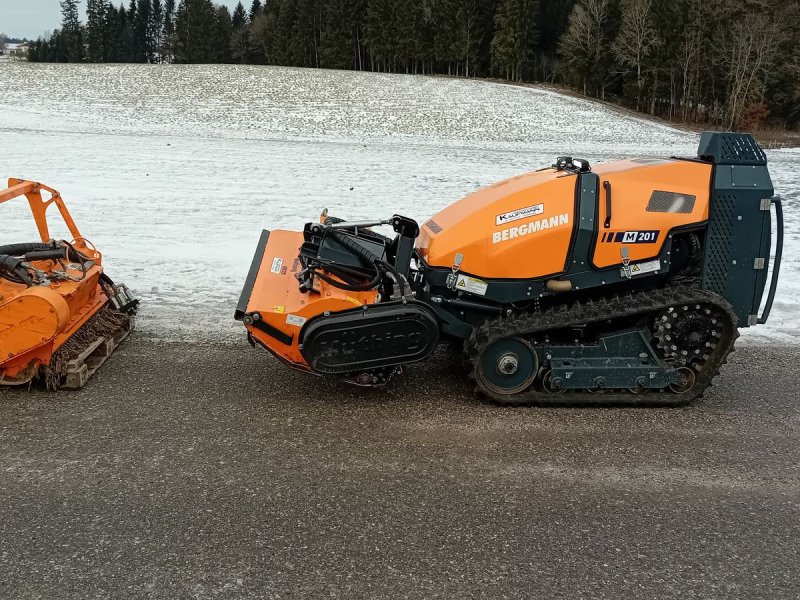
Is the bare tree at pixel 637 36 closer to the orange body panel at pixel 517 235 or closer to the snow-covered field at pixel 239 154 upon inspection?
the snow-covered field at pixel 239 154

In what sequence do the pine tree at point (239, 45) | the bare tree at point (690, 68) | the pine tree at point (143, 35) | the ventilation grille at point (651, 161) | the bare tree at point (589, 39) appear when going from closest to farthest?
1. the ventilation grille at point (651, 161)
2. the bare tree at point (690, 68)
3. the bare tree at point (589, 39)
4. the pine tree at point (239, 45)
5. the pine tree at point (143, 35)

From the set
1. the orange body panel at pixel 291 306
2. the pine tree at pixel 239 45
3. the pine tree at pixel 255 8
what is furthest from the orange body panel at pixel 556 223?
the pine tree at pixel 255 8

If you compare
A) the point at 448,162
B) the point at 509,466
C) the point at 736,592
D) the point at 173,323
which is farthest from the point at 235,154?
the point at 736,592

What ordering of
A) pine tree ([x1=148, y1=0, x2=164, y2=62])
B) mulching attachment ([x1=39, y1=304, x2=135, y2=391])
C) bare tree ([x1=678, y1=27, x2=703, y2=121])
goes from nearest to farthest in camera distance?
mulching attachment ([x1=39, y1=304, x2=135, y2=391])
bare tree ([x1=678, y1=27, x2=703, y2=121])
pine tree ([x1=148, y1=0, x2=164, y2=62])

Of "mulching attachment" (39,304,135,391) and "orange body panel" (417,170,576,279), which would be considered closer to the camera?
"orange body panel" (417,170,576,279)

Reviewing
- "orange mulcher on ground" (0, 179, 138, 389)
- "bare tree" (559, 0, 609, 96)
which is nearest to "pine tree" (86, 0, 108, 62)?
"bare tree" (559, 0, 609, 96)

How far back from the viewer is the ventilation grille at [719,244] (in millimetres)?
4512

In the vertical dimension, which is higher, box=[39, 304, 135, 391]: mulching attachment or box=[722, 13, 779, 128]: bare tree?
box=[722, 13, 779, 128]: bare tree

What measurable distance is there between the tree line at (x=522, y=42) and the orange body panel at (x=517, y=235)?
4010cm

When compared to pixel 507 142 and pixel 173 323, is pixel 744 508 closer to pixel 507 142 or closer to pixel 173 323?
pixel 173 323

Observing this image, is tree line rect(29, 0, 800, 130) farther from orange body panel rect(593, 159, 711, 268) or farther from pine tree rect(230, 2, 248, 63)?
orange body panel rect(593, 159, 711, 268)

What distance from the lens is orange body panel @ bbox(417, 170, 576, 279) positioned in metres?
4.46

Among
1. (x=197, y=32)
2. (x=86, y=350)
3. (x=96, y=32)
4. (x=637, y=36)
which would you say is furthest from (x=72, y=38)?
(x=86, y=350)

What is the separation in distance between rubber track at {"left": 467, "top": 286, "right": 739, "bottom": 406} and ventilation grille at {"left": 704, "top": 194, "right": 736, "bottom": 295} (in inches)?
7.3
